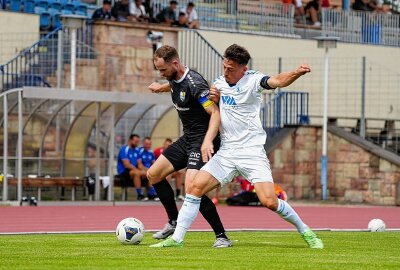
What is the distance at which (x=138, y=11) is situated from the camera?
3559cm

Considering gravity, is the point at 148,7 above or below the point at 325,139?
above

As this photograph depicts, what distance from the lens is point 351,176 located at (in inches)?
1337

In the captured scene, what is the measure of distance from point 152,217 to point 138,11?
42.2 ft

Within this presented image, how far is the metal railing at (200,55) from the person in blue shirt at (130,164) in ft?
14.1

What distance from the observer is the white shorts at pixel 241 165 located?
548 inches

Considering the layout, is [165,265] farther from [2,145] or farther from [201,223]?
[2,145]

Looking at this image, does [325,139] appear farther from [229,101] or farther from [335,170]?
[229,101]

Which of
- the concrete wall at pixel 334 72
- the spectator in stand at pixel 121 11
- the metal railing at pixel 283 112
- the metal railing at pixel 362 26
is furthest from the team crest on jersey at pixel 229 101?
the metal railing at pixel 362 26

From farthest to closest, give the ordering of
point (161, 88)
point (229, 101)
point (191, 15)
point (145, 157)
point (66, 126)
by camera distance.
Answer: point (191, 15) → point (145, 157) → point (66, 126) → point (161, 88) → point (229, 101)

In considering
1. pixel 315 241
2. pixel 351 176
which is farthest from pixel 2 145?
pixel 315 241

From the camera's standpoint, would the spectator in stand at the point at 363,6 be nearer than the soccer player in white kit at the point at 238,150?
No

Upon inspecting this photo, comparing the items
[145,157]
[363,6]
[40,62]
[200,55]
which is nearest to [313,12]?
[363,6]

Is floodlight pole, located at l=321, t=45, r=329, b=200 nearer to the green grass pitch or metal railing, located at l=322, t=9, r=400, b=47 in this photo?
metal railing, located at l=322, t=9, r=400, b=47

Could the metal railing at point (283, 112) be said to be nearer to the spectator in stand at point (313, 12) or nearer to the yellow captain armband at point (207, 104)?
the spectator in stand at point (313, 12)
